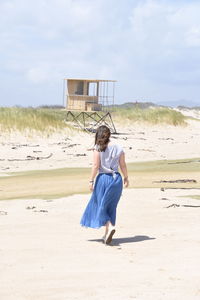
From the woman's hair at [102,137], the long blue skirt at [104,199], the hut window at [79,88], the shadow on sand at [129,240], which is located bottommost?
the shadow on sand at [129,240]

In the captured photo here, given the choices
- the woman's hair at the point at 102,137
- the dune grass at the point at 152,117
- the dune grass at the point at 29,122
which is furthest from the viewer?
the dune grass at the point at 152,117

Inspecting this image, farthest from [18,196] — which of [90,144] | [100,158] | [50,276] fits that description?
[90,144]

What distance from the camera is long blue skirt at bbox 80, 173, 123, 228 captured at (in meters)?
9.00

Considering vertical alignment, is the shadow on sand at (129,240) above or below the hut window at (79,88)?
below

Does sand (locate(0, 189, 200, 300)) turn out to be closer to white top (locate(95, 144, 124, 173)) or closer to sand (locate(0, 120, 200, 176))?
white top (locate(95, 144, 124, 173))

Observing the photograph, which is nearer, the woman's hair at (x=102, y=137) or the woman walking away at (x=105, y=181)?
the woman's hair at (x=102, y=137)

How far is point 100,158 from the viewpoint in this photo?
355 inches

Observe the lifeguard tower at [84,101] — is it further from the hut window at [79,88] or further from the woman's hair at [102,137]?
the woman's hair at [102,137]

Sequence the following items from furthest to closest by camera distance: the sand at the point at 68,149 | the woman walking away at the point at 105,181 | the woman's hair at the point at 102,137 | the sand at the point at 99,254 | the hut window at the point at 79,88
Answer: the hut window at the point at 79,88
the sand at the point at 68,149
the woman walking away at the point at 105,181
the woman's hair at the point at 102,137
the sand at the point at 99,254

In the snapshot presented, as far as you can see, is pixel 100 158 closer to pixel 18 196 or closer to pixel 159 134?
pixel 18 196

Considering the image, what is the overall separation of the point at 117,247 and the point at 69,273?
1.80 m

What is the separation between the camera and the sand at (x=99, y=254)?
21.0 feet

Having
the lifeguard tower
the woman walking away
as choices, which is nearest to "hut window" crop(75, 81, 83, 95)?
the lifeguard tower

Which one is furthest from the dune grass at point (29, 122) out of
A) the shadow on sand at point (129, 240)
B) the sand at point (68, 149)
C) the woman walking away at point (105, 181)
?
the woman walking away at point (105, 181)
